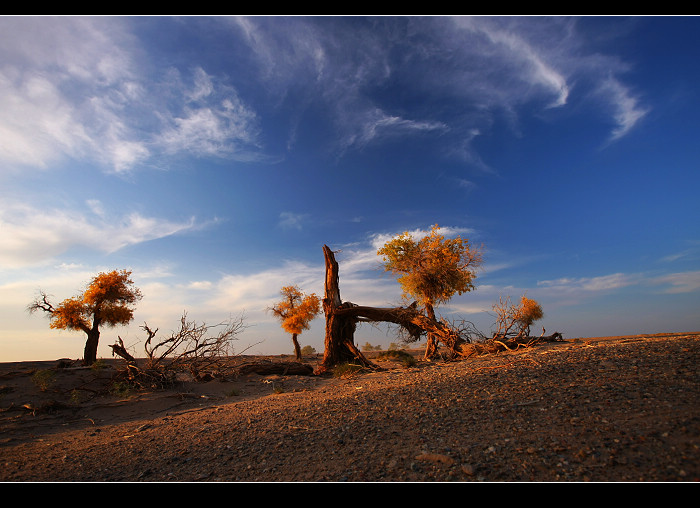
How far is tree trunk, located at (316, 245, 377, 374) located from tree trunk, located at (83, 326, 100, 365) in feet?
56.1

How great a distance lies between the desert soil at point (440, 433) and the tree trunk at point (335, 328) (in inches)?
324

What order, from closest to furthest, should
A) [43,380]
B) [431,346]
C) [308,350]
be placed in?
[43,380] < [431,346] < [308,350]

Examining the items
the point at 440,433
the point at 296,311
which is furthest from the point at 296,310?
the point at 440,433

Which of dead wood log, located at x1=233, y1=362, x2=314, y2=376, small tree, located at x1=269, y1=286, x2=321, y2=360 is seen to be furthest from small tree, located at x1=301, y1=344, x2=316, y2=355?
dead wood log, located at x1=233, y1=362, x2=314, y2=376

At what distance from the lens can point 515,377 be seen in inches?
Answer: 249

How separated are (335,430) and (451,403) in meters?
1.96

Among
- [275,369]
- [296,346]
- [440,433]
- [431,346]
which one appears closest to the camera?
[440,433]

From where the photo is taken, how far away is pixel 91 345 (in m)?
23.1

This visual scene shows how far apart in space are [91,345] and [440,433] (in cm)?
2699

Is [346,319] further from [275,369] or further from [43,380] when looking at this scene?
[43,380]

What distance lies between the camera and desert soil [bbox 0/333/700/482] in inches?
130

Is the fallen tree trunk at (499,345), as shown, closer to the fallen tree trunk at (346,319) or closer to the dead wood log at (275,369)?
the fallen tree trunk at (346,319)
